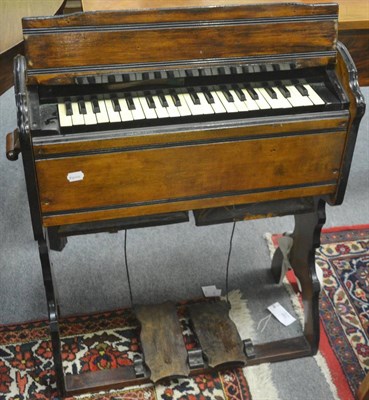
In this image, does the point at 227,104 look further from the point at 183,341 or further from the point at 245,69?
the point at 183,341

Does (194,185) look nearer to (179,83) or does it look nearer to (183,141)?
(183,141)

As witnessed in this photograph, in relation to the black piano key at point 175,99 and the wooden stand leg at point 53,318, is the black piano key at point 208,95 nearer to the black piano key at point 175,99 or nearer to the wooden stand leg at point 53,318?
the black piano key at point 175,99

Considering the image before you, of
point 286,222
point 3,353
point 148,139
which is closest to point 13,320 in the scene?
point 3,353

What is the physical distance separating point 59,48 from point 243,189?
2.01 feet

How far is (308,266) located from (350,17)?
0.87 meters

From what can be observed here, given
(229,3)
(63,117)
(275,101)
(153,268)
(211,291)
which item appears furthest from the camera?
(153,268)

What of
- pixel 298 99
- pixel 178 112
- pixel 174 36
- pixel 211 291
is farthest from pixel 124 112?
pixel 211 291

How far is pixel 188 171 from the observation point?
1542 mm

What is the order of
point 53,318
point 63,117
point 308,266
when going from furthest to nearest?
1. point 308,266
2. point 53,318
3. point 63,117

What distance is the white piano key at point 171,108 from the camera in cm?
147

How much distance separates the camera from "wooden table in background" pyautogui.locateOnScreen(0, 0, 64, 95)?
66.0 inches

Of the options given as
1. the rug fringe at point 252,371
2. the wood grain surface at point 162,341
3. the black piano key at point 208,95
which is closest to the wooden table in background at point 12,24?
the black piano key at point 208,95

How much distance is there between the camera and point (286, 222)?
102 inches

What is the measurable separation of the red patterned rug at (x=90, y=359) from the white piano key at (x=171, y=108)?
0.93 metres
